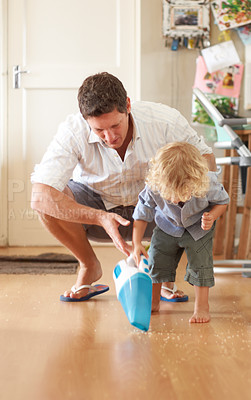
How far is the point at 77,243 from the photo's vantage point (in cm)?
203

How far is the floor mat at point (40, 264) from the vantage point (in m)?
2.64

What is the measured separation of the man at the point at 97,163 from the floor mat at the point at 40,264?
61 cm

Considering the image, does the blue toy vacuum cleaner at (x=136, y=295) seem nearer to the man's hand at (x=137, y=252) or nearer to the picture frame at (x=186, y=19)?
the man's hand at (x=137, y=252)

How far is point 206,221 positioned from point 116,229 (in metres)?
0.30

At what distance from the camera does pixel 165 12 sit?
3.43 meters

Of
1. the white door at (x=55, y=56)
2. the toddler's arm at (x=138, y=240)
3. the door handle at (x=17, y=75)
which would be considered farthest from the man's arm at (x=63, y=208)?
the door handle at (x=17, y=75)

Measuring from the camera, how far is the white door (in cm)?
357

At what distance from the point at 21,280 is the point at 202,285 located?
3.13ft

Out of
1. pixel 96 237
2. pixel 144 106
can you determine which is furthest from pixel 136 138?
pixel 96 237

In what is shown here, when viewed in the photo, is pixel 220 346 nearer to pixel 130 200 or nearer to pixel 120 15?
pixel 130 200

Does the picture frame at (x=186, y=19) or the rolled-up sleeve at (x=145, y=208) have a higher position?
the picture frame at (x=186, y=19)

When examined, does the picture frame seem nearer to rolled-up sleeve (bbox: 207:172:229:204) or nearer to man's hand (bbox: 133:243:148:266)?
rolled-up sleeve (bbox: 207:172:229:204)

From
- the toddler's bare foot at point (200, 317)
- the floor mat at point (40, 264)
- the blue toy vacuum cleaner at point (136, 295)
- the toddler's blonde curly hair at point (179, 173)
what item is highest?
the toddler's blonde curly hair at point (179, 173)

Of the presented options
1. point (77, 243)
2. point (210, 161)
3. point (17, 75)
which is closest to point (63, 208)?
point (77, 243)
